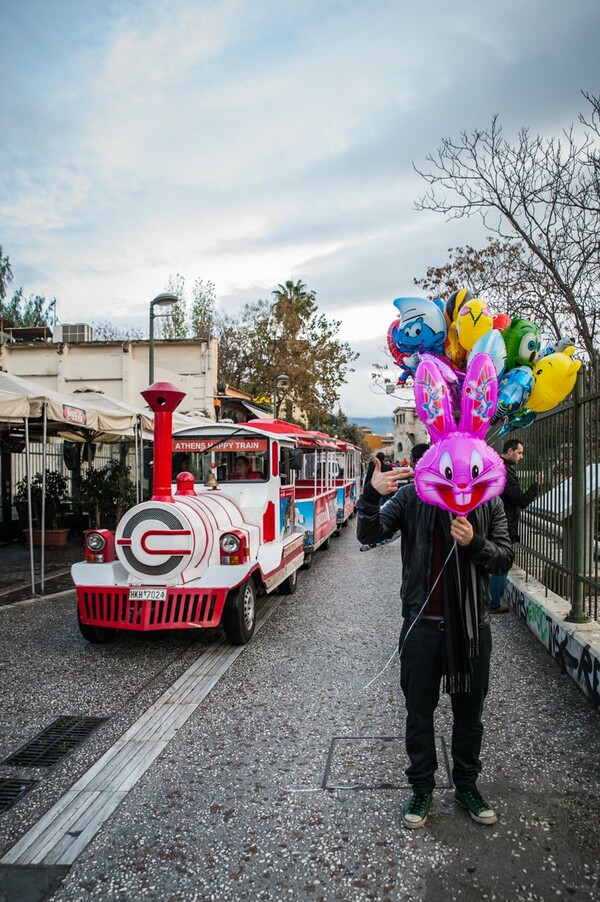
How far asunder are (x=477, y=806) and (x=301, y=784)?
3.21 ft

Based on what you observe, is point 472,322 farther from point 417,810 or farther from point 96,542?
point 96,542

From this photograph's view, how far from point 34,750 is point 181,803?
4.14ft

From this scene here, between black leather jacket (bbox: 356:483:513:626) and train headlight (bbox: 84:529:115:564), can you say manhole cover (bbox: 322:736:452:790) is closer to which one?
black leather jacket (bbox: 356:483:513:626)

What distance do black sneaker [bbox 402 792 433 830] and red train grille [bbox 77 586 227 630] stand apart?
122 inches

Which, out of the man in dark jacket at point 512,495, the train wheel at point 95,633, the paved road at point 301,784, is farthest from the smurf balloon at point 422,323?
the train wheel at point 95,633

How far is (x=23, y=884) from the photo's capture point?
2758 millimetres

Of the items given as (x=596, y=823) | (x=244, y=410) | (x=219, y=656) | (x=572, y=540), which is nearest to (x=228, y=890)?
(x=596, y=823)

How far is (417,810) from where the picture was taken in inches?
123

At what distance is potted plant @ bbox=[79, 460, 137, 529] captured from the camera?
15.4 metres

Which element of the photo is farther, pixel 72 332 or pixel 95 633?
pixel 72 332

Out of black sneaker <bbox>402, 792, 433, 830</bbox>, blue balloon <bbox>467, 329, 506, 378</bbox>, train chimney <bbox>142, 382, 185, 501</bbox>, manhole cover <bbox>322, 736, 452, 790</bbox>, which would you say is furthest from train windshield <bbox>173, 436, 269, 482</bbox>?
black sneaker <bbox>402, 792, 433, 830</bbox>

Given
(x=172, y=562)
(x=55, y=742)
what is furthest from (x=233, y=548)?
(x=55, y=742)

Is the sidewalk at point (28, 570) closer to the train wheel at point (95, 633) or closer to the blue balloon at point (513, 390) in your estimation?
the train wheel at point (95, 633)

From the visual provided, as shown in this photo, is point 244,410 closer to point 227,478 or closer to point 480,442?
point 227,478
